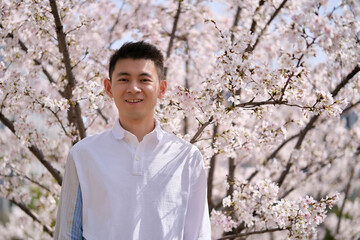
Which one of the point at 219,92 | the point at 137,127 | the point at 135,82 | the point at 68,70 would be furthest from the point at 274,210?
the point at 68,70

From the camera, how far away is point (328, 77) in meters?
4.97

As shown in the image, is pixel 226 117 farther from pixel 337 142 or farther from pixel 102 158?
pixel 337 142

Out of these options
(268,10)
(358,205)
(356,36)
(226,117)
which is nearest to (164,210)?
(226,117)

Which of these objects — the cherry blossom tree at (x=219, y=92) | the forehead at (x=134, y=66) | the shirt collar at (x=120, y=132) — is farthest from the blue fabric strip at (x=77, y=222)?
the cherry blossom tree at (x=219, y=92)

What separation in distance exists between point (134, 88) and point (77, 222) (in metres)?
0.63

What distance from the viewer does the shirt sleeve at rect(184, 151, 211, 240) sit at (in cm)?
199

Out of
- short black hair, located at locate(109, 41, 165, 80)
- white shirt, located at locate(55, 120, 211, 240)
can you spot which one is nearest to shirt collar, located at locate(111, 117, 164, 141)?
white shirt, located at locate(55, 120, 211, 240)

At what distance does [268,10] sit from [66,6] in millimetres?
2939

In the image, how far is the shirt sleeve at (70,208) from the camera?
185 centimetres

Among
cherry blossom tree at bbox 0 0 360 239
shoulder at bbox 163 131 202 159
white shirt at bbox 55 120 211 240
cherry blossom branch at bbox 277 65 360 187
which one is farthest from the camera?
cherry blossom branch at bbox 277 65 360 187

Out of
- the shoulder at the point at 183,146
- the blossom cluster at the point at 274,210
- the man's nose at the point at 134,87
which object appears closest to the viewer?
the man's nose at the point at 134,87

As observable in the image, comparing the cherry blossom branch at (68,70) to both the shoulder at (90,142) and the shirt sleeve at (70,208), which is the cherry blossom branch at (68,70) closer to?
the shoulder at (90,142)

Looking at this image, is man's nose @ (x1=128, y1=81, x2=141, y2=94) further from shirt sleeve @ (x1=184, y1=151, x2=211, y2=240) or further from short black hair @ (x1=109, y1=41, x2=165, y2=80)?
shirt sleeve @ (x1=184, y1=151, x2=211, y2=240)

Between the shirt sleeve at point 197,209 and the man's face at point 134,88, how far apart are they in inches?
13.4
